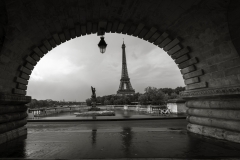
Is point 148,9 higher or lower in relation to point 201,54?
higher

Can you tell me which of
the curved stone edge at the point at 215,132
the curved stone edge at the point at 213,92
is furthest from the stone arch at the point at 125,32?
the curved stone edge at the point at 215,132

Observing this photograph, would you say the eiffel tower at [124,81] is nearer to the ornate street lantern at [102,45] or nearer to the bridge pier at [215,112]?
the bridge pier at [215,112]

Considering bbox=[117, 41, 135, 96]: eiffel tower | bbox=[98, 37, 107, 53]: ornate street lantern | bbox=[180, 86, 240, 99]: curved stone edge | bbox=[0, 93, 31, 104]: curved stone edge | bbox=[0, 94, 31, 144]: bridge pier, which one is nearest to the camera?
bbox=[180, 86, 240, 99]: curved stone edge

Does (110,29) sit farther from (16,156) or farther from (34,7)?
(16,156)

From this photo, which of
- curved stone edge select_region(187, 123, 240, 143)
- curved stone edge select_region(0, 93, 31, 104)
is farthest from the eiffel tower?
curved stone edge select_region(0, 93, 31, 104)

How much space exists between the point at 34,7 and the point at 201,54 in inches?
277

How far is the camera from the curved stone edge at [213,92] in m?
5.66

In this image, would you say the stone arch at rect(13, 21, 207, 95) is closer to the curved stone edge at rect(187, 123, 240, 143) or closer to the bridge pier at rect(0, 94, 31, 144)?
A: the bridge pier at rect(0, 94, 31, 144)

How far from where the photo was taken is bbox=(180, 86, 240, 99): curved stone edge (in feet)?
18.6

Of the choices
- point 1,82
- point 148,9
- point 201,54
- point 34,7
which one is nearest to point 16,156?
point 1,82

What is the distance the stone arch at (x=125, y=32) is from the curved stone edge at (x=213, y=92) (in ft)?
1.07

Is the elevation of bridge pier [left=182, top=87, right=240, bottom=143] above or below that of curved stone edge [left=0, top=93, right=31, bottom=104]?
below

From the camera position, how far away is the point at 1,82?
631 cm

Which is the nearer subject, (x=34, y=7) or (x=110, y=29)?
(x=34, y=7)
